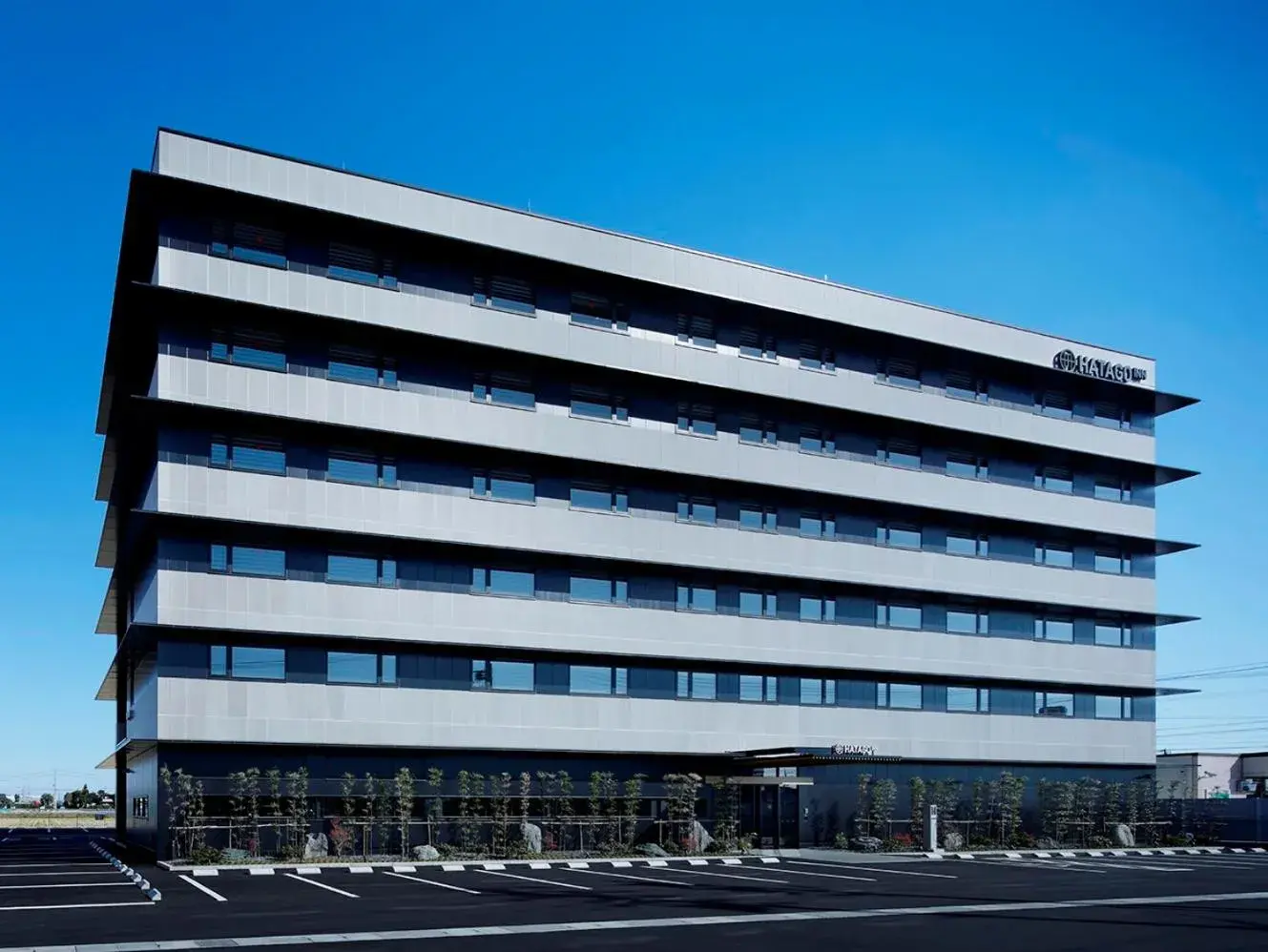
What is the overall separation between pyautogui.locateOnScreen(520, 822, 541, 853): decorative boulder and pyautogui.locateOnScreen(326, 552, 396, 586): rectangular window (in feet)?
31.5

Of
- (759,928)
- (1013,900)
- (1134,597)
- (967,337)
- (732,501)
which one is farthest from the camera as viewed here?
(1134,597)

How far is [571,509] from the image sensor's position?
48.0 m

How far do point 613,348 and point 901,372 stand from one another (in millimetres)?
15059

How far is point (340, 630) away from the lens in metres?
42.9

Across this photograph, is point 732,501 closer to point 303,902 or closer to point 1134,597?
point 1134,597

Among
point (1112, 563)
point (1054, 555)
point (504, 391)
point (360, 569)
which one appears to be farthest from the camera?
point (1112, 563)

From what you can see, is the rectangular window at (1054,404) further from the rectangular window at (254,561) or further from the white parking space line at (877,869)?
the rectangular window at (254,561)

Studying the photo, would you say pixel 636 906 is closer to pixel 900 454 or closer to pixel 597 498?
pixel 597 498

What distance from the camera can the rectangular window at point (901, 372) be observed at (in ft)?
186

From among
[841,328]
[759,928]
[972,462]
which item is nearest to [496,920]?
[759,928]

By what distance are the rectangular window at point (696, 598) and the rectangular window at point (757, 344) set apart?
32.0 feet

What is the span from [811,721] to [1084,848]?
13.7 meters

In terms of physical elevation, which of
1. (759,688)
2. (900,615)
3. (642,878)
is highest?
(900,615)

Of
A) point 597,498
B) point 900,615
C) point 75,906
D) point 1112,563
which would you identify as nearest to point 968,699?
point 900,615
